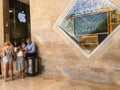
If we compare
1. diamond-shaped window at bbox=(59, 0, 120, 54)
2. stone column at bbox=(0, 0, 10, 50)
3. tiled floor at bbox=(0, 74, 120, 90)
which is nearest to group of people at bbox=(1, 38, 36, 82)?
tiled floor at bbox=(0, 74, 120, 90)

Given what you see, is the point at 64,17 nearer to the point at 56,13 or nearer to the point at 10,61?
the point at 56,13

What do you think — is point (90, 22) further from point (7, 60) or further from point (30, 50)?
point (7, 60)

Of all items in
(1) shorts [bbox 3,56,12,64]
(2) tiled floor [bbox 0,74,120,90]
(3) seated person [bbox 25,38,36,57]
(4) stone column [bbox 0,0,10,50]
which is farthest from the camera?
(4) stone column [bbox 0,0,10,50]

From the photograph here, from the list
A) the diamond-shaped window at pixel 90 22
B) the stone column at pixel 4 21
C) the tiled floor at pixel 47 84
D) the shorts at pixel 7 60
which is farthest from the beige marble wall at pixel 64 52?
the stone column at pixel 4 21

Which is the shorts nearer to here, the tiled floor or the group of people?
the group of people

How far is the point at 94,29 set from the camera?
7012mm

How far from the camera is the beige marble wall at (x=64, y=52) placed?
6.60 metres

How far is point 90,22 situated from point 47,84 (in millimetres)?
2614

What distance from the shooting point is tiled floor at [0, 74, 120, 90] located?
21.2 feet

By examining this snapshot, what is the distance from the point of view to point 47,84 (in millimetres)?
6938

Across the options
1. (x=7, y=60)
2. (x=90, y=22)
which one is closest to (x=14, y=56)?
(x=7, y=60)

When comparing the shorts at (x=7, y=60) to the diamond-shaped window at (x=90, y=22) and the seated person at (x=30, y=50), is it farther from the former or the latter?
the diamond-shaped window at (x=90, y=22)

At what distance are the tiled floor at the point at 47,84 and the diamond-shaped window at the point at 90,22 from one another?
125cm

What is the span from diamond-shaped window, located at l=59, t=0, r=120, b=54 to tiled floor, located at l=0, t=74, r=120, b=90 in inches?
49.1
